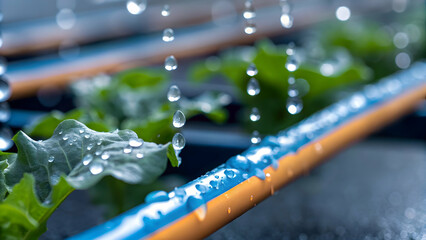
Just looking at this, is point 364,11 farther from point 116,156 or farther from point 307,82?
point 116,156

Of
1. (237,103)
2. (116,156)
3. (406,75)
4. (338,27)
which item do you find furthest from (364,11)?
(116,156)

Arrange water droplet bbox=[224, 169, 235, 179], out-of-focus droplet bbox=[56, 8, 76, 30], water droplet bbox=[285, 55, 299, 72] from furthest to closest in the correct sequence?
out-of-focus droplet bbox=[56, 8, 76, 30]
water droplet bbox=[285, 55, 299, 72]
water droplet bbox=[224, 169, 235, 179]

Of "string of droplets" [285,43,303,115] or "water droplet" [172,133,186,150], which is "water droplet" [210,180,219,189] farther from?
"string of droplets" [285,43,303,115]

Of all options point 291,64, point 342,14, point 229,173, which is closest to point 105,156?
point 229,173

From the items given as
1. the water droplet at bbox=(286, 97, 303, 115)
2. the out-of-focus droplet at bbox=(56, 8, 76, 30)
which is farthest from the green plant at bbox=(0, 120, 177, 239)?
the out-of-focus droplet at bbox=(56, 8, 76, 30)

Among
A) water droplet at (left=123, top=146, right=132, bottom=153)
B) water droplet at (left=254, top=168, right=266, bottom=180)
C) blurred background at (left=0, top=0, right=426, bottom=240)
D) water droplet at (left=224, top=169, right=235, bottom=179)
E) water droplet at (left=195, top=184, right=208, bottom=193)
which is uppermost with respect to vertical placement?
water droplet at (left=123, top=146, right=132, bottom=153)

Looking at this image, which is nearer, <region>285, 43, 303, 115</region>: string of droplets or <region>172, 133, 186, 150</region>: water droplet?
<region>172, 133, 186, 150</region>: water droplet

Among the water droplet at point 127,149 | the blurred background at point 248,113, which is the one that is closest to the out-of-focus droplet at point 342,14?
the blurred background at point 248,113
